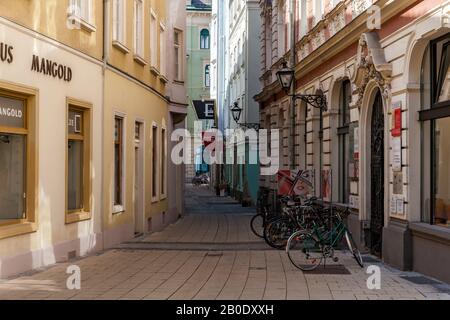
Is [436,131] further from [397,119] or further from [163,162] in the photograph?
[163,162]

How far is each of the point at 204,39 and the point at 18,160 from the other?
5389 centimetres

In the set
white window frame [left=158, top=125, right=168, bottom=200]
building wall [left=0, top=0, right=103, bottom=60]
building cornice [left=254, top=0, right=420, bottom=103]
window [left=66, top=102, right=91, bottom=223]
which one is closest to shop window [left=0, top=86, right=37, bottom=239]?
building wall [left=0, top=0, right=103, bottom=60]

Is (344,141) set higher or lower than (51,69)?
lower

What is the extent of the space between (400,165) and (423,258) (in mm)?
1746

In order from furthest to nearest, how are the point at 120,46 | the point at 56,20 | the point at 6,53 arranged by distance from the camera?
the point at 120,46
the point at 56,20
the point at 6,53

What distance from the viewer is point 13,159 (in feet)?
38.9

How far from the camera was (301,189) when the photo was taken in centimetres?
1848

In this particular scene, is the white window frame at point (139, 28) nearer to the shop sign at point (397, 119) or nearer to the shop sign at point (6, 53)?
the shop sign at point (6, 53)

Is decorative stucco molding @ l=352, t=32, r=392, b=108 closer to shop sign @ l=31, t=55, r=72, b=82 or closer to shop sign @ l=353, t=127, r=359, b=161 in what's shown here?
shop sign @ l=353, t=127, r=359, b=161

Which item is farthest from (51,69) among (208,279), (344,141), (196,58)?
(196,58)

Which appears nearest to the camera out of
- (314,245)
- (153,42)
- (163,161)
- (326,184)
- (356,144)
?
(314,245)

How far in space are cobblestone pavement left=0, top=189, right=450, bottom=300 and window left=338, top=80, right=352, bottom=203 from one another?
102 inches

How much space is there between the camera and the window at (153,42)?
2183cm

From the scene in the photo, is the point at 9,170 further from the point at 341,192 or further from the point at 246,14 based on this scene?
the point at 246,14
